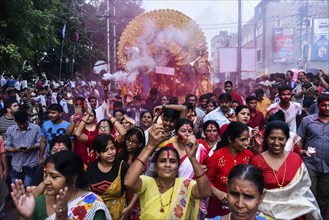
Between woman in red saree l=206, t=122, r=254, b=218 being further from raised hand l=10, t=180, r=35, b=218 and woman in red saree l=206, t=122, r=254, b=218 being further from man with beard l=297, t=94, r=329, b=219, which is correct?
raised hand l=10, t=180, r=35, b=218

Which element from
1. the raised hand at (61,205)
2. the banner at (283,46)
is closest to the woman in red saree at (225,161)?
the raised hand at (61,205)

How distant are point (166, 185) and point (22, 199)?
1.16m

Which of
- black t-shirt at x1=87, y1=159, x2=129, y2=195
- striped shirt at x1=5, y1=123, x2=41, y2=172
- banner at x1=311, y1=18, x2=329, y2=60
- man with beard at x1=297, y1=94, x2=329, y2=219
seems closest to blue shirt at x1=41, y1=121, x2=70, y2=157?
striped shirt at x1=5, y1=123, x2=41, y2=172

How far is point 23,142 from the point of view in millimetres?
6023

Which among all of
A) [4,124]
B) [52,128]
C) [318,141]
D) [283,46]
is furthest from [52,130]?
[283,46]

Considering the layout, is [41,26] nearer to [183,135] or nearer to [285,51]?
[183,135]

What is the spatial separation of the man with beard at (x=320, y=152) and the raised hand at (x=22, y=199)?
3.56 meters

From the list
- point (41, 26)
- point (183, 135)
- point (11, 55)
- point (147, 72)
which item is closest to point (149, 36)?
point (147, 72)

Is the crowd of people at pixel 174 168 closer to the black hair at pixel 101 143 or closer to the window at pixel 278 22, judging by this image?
the black hair at pixel 101 143

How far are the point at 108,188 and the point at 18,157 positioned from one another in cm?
294

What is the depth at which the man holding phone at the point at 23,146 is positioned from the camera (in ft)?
19.7

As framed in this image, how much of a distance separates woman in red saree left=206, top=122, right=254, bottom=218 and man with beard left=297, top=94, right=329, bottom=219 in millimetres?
1341

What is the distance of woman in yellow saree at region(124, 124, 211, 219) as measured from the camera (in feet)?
9.87

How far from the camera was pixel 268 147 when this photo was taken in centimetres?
385
